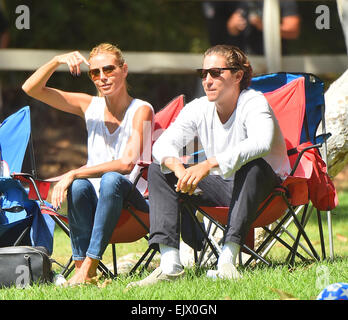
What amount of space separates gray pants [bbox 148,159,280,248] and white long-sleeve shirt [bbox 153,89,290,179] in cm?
5

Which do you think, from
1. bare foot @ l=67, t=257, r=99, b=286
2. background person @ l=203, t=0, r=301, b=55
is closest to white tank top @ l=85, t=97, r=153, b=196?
bare foot @ l=67, t=257, r=99, b=286

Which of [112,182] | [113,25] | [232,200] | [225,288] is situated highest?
[113,25]

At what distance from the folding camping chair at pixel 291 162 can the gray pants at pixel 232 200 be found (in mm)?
96

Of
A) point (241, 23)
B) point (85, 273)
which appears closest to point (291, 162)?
point (85, 273)

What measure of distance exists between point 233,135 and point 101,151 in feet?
2.22

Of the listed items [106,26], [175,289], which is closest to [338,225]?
[175,289]

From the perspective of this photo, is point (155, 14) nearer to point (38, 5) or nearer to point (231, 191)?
point (38, 5)

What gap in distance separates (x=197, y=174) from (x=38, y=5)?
739 cm

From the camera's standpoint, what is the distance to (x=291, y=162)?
4.23m

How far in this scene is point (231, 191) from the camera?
3.88 metres

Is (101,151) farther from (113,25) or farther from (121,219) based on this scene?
(113,25)

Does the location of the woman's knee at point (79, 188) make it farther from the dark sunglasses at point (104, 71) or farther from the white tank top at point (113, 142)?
the dark sunglasses at point (104, 71)

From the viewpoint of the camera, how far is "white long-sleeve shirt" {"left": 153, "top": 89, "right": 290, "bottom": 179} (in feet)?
12.1

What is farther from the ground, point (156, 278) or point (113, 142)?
point (113, 142)
